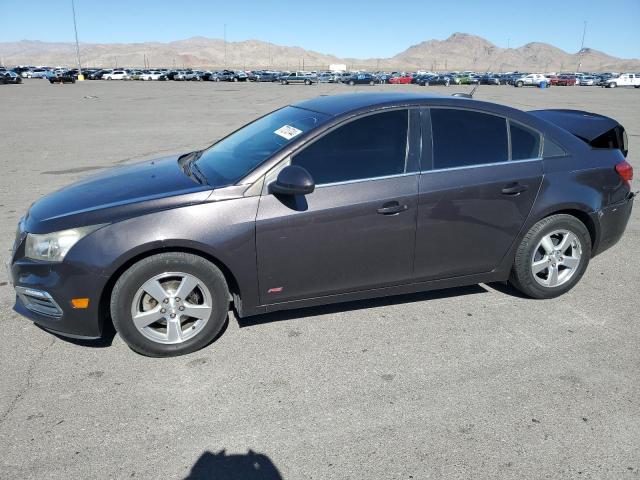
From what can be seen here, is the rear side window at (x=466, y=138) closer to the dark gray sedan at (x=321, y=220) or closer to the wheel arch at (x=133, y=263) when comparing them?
the dark gray sedan at (x=321, y=220)

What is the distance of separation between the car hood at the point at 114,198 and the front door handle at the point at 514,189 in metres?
2.23

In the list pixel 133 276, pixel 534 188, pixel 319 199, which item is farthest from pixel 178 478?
pixel 534 188

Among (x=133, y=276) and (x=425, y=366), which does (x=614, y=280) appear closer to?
(x=425, y=366)

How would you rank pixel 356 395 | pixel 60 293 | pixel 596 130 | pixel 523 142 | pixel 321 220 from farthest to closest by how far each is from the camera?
pixel 596 130
pixel 523 142
pixel 321 220
pixel 60 293
pixel 356 395

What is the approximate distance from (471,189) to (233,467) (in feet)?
8.30

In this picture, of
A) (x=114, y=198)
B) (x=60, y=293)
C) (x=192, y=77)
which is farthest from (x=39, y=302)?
(x=192, y=77)

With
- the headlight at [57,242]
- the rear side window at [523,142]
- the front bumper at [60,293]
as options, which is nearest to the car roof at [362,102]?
the rear side window at [523,142]

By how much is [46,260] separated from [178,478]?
1.64 metres

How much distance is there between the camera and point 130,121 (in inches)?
701

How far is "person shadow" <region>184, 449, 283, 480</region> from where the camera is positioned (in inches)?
95.7

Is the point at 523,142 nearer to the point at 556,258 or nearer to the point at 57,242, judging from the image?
the point at 556,258

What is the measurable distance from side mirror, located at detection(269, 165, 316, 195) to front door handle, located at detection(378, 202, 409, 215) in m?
0.56

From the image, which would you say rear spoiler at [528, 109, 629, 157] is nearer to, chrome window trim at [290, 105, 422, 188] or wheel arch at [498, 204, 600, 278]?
wheel arch at [498, 204, 600, 278]

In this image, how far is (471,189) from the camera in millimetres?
3789
